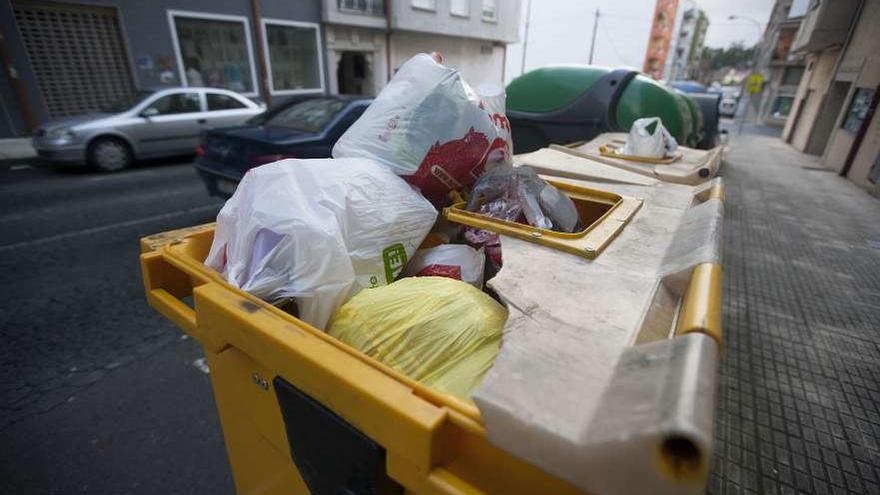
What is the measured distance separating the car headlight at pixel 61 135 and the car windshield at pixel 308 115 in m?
4.08

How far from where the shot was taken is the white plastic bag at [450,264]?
4.42ft

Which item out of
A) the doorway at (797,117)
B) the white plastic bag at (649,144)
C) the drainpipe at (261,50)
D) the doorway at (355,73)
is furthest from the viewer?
the doorway at (355,73)

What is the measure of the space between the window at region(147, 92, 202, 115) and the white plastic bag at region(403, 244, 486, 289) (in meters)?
8.10

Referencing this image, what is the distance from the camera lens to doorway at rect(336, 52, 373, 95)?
52.7 feet

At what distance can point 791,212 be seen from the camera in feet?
20.0

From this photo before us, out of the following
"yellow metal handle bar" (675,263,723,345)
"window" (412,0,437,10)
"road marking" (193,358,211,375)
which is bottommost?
"road marking" (193,358,211,375)

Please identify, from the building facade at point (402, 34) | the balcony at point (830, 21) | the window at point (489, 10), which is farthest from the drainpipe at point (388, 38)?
the balcony at point (830, 21)

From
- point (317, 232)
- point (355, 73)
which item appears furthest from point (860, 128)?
point (355, 73)

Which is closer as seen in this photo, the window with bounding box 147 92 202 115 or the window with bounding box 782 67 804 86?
the window with bounding box 147 92 202 115

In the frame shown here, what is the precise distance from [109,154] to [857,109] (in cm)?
1529

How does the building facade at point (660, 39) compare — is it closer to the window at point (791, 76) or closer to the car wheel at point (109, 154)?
the window at point (791, 76)

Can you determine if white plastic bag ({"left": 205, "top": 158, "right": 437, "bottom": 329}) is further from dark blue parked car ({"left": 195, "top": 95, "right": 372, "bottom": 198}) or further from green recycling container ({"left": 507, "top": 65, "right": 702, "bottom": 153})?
green recycling container ({"left": 507, "top": 65, "right": 702, "bottom": 153})

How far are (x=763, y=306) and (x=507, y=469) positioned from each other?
344 centimetres

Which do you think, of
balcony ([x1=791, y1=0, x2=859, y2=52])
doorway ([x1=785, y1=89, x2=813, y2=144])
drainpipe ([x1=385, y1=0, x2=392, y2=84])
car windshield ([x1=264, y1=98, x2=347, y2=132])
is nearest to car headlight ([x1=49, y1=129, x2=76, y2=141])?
car windshield ([x1=264, y1=98, x2=347, y2=132])
